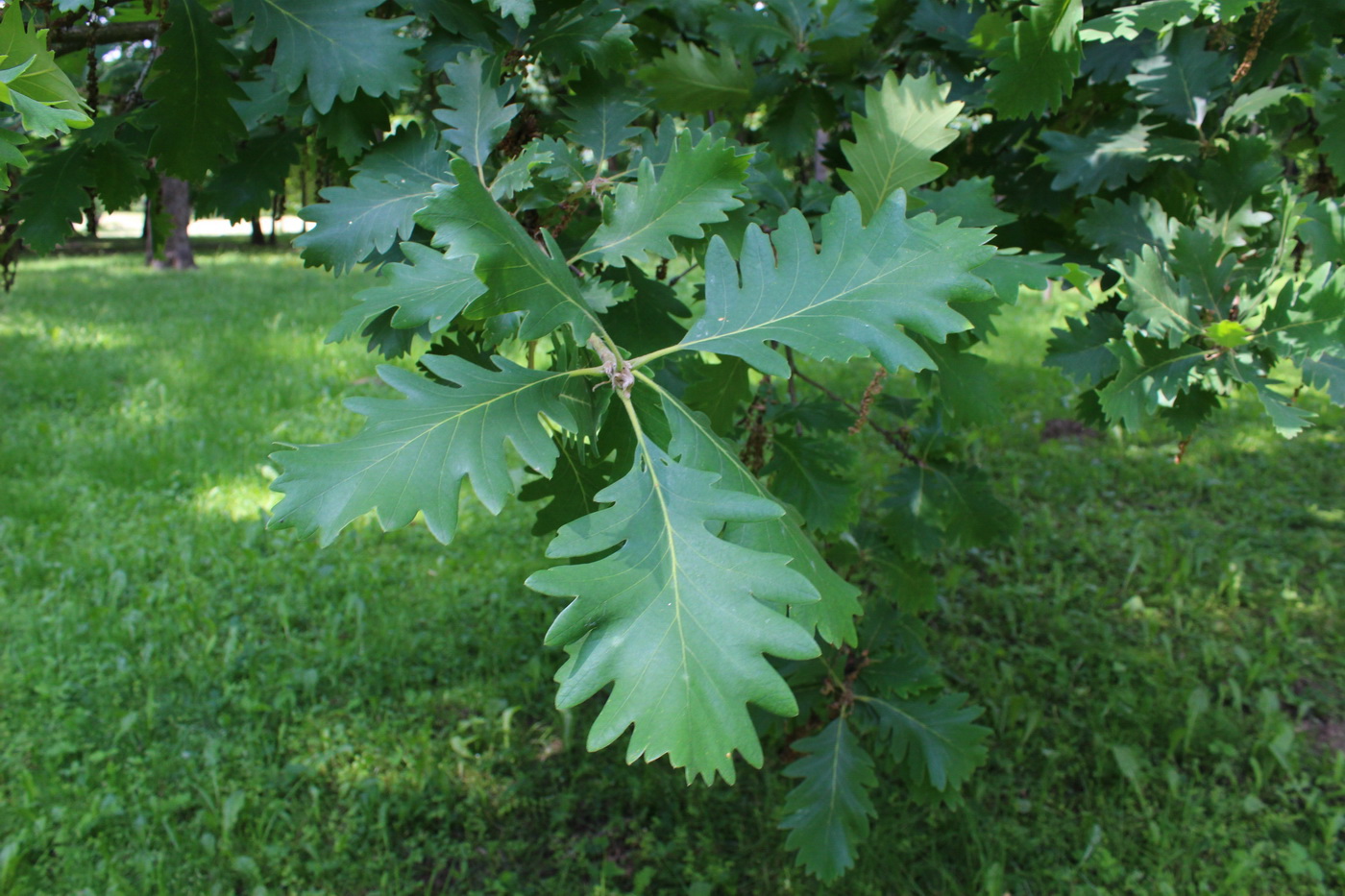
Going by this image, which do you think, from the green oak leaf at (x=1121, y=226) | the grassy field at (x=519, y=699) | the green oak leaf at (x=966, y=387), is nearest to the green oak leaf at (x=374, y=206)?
the green oak leaf at (x=966, y=387)

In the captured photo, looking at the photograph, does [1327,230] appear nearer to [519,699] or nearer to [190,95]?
[190,95]

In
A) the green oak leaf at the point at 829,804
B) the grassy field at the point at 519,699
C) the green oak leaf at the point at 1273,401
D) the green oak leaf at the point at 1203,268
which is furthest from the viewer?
the grassy field at the point at 519,699

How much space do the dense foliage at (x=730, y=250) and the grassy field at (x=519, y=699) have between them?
0.78 meters

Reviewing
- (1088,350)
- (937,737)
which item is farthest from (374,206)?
(937,737)

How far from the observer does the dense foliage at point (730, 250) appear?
846 mm

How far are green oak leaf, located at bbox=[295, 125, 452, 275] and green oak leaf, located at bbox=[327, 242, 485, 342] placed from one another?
0.23 metres

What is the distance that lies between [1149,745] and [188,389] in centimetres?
567

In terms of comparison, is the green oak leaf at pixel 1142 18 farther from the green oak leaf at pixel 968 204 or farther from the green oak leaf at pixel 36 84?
the green oak leaf at pixel 36 84

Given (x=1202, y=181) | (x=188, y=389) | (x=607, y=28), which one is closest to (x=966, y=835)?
(x=1202, y=181)

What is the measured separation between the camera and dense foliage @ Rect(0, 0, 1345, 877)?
2.77ft

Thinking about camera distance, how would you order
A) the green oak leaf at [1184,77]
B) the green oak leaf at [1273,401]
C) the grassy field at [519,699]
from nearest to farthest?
the green oak leaf at [1273,401]
the green oak leaf at [1184,77]
the grassy field at [519,699]

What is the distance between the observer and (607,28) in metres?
1.37

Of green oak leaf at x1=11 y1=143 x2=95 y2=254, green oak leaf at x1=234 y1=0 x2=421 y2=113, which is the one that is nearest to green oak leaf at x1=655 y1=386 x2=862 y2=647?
green oak leaf at x1=234 y1=0 x2=421 y2=113

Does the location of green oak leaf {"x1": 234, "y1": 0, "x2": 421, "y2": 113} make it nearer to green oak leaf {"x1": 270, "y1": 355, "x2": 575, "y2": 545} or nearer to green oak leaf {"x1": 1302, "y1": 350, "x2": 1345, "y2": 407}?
green oak leaf {"x1": 270, "y1": 355, "x2": 575, "y2": 545}
